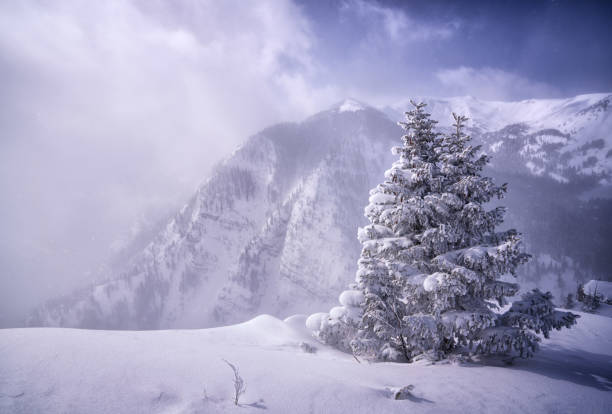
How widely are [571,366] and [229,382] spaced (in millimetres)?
10464

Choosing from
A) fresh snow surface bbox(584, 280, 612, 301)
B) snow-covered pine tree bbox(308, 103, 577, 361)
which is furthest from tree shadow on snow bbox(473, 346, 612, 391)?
fresh snow surface bbox(584, 280, 612, 301)

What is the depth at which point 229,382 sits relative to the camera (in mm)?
4758

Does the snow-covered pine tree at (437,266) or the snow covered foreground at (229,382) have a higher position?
the snow-covered pine tree at (437,266)

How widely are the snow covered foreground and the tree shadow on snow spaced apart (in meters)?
0.08

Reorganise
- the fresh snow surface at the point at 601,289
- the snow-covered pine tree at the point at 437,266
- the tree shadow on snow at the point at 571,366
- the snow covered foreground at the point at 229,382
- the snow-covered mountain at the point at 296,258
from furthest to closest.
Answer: the snow-covered mountain at the point at 296,258, the fresh snow surface at the point at 601,289, the snow-covered pine tree at the point at 437,266, the tree shadow on snow at the point at 571,366, the snow covered foreground at the point at 229,382

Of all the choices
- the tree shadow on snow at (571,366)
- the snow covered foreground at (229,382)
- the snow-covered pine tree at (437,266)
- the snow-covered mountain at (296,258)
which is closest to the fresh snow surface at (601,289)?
the tree shadow on snow at (571,366)

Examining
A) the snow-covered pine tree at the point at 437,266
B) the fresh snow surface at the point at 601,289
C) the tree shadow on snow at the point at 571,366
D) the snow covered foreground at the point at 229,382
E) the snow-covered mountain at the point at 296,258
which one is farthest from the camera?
the snow-covered mountain at the point at 296,258

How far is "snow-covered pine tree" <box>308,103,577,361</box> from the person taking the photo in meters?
7.96

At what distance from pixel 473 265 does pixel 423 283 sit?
1.58 m

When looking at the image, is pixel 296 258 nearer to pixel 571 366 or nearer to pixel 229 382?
pixel 571 366

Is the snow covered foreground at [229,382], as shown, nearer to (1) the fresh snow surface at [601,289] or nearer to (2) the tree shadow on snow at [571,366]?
(2) the tree shadow on snow at [571,366]

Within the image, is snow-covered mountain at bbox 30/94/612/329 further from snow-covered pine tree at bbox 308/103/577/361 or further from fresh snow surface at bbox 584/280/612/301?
snow-covered pine tree at bbox 308/103/577/361

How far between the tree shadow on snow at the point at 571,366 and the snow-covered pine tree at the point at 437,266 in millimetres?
409

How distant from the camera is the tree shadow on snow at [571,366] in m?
7.03
